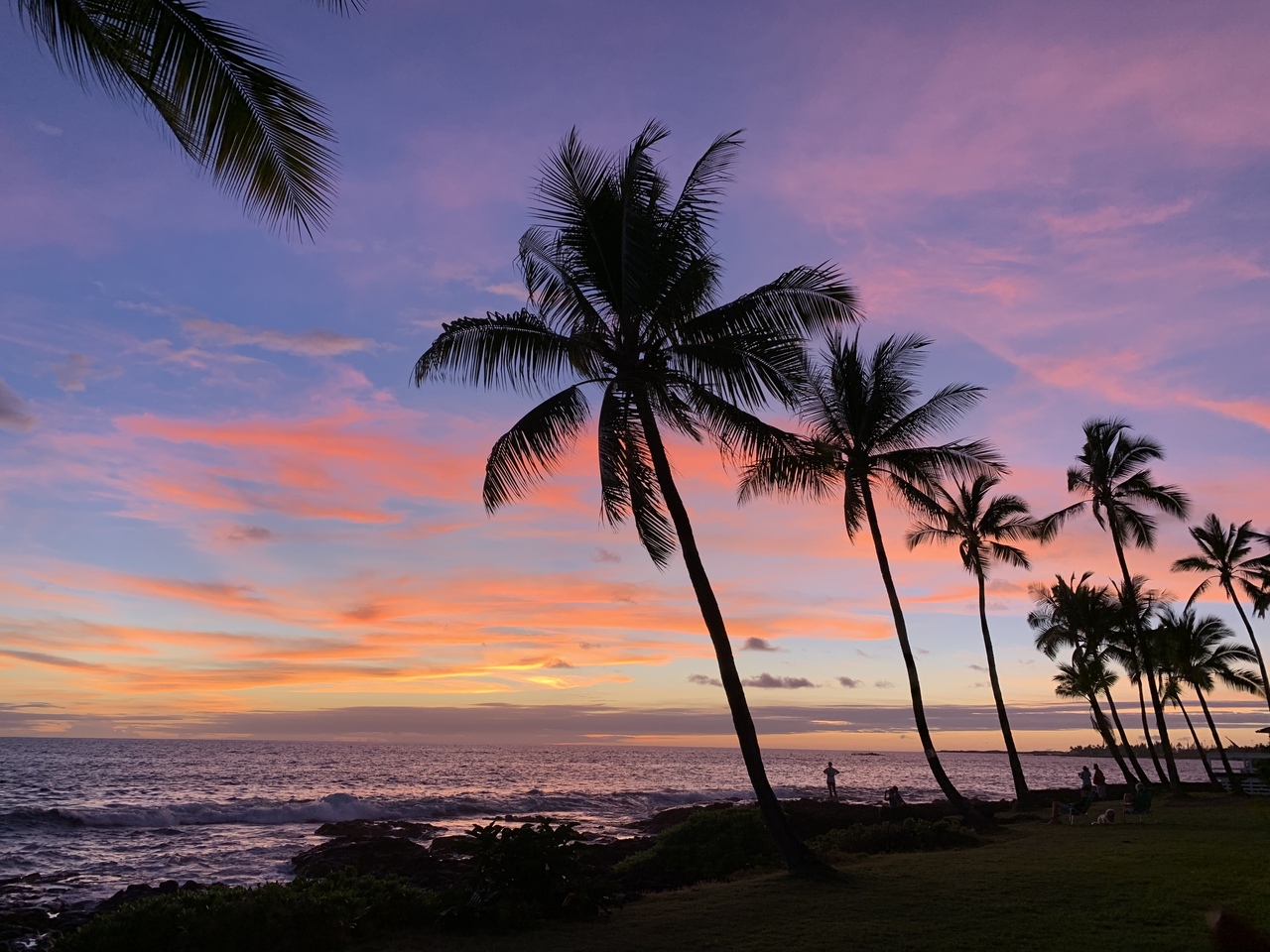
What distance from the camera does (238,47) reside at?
6387 mm

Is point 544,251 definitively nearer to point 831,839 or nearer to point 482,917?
point 482,917

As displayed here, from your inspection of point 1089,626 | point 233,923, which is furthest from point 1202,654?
point 233,923

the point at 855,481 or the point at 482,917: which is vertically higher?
the point at 855,481

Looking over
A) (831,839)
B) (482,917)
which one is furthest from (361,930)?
(831,839)

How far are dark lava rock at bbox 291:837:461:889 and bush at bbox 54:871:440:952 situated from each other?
7755 millimetres

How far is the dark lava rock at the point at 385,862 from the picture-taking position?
1770 centimetres

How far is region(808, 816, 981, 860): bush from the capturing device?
56.0ft

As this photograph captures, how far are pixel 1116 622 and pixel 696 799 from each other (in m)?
Answer: 24.8

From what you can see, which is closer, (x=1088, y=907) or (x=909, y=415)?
(x=1088, y=907)

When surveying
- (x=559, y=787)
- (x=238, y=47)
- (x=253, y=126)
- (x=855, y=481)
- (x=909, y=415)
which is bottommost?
(x=559, y=787)

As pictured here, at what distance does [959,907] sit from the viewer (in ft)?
32.9


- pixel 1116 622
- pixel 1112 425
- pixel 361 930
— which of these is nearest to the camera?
pixel 361 930

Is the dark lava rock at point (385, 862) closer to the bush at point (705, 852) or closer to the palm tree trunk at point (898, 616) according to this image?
the bush at point (705, 852)

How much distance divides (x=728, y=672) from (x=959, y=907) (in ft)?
14.2
